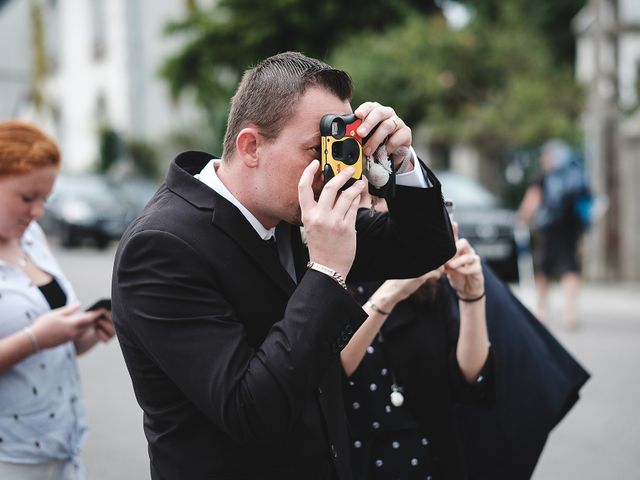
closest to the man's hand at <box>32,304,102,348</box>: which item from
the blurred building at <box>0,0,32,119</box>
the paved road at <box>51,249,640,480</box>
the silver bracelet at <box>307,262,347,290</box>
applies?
the silver bracelet at <box>307,262,347,290</box>

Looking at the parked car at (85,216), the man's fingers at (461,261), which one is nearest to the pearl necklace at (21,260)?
the man's fingers at (461,261)

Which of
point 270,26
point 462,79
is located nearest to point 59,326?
point 462,79

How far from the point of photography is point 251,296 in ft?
5.97

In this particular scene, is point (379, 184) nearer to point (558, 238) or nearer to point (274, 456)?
point (274, 456)

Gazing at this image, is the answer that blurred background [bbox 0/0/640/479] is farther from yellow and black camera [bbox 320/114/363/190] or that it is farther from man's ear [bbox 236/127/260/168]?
yellow and black camera [bbox 320/114/363/190]

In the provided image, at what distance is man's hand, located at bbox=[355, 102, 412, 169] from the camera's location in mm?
1873

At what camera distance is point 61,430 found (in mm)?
2723

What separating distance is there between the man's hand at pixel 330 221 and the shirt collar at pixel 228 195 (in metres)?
0.21

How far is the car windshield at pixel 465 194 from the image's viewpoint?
42.2 feet

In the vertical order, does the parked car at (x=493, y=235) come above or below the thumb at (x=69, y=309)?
below

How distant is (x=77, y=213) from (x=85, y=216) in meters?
0.17

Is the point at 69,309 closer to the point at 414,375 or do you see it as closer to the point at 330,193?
the point at 414,375

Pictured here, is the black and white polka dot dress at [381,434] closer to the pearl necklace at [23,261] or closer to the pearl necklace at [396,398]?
the pearl necklace at [396,398]

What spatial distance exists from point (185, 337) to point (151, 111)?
29951 millimetres
